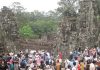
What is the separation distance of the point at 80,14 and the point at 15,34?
5327 millimetres

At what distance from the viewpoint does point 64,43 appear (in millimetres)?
29125

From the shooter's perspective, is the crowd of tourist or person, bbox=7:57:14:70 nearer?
the crowd of tourist

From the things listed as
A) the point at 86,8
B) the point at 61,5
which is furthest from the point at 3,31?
the point at 61,5

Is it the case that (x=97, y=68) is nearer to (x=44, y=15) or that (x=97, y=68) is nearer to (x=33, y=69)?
(x=33, y=69)

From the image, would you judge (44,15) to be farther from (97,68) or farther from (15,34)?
(97,68)

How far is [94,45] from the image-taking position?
27.8 meters

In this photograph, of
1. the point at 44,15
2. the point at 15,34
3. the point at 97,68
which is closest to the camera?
the point at 97,68

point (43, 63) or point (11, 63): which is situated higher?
point (11, 63)

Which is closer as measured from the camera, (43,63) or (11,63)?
(11,63)

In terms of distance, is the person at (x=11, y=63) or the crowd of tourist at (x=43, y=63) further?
the person at (x=11, y=63)

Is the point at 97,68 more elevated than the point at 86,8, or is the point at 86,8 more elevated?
the point at 86,8

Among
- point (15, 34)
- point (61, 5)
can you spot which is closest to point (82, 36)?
point (15, 34)

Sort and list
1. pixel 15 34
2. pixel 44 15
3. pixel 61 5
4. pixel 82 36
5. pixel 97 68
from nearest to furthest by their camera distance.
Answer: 1. pixel 97 68
2. pixel 82 36
3. pixel 15 34
4. pixel 61 5
5. pixel 44 15

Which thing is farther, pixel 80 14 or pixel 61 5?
pixel 61 5
